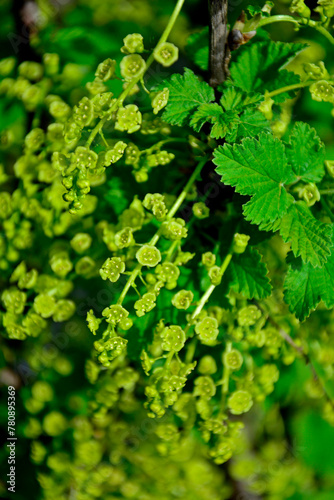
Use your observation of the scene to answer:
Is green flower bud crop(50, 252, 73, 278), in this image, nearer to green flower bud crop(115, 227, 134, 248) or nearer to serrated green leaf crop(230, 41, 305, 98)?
green flower bud crop(115, 227, 134, 248)

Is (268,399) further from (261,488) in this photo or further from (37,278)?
(37,278)

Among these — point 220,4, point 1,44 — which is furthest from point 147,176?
point 1,44

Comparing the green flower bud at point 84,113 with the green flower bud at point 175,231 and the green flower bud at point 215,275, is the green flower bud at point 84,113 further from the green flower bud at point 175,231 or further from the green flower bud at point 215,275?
the green flower bud at point 215,275

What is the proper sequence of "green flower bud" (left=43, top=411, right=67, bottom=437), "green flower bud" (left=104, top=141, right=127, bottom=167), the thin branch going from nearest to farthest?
"green flower bud" (left=104, top=141, right=127, bottom=167) → the thin branch → "green flower bud" (left=43, top=411, right=67, bottom=437)

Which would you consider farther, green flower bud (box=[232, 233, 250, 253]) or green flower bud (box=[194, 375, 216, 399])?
green flower bud (box=[194, 375, 216, 399])

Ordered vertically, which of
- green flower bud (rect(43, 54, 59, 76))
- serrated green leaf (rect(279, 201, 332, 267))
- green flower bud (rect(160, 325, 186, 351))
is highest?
serrated green leaf (rect(279, 201, 332, 267))

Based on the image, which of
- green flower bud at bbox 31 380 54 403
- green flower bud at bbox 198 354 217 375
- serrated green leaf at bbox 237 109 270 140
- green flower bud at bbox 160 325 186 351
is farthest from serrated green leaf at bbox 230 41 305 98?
green flower bud at bbox 31 380 54 403

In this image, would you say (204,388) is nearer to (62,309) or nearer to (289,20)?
(62,309)

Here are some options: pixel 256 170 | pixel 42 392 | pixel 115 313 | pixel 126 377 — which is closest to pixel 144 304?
pixel 115 313
